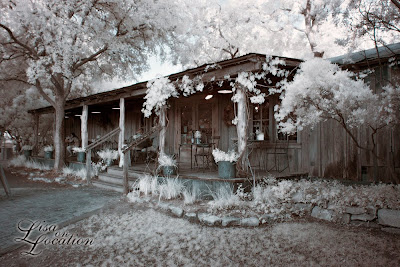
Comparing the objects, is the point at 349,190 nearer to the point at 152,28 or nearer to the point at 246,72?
the point at 246,72

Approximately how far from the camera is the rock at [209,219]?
467 centimetres

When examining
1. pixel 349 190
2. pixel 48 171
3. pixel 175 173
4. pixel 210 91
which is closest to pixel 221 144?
pixel 210 91

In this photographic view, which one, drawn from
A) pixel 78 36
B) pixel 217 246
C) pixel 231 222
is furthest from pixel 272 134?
pixel 78 36

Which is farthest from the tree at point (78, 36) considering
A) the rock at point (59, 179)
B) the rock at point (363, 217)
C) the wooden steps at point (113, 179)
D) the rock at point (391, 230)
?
the rock at point (391, 230)

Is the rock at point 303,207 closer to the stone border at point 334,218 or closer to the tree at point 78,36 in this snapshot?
the stone border at point 334,218

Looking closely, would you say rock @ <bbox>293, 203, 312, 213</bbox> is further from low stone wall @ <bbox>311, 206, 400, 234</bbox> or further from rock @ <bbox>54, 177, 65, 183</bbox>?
rock @ <bbox>54, 177, 65, 183</bbox>

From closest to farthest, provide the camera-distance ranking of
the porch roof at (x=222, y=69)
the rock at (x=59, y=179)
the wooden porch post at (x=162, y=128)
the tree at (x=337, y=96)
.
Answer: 1. the tree at (x=337, y=96)
2. the porch roof at (x=222, y=69)
3. the wooden porch post at (x=162, y=128)
4. the rock at (x=59, y=179)

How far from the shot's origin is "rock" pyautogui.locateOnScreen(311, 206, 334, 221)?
468 centimetres

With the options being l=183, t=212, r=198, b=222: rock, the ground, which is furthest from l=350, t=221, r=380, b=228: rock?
l=183, t=212, r=198, b=222: rock

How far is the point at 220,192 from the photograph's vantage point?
5535 millimetres

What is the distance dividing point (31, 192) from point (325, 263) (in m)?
7.53

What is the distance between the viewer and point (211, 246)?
A: 3814 millimetres

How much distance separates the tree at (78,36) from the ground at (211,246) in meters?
7.46

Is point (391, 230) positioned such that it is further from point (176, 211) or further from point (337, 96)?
point (176, 211)
